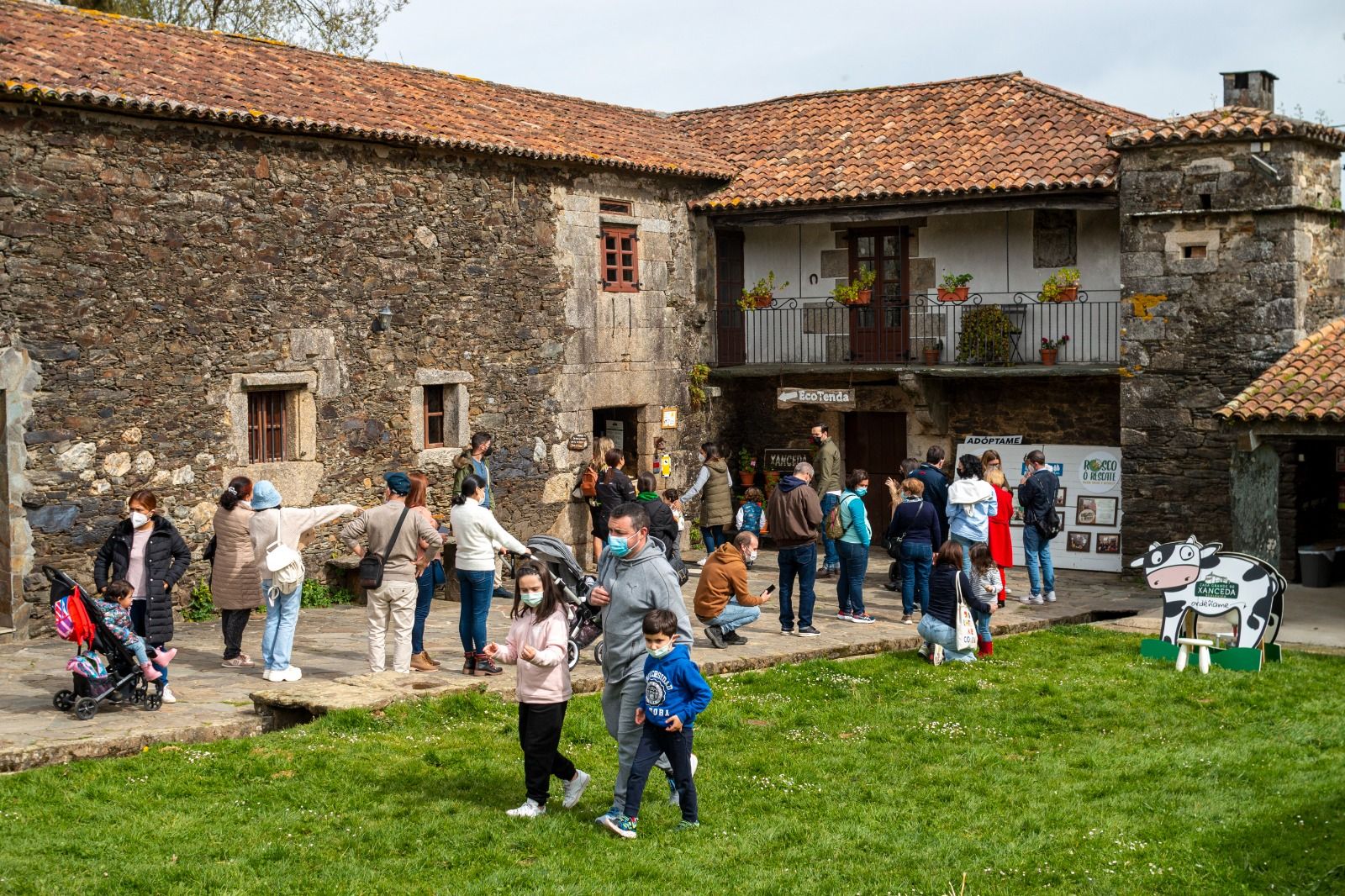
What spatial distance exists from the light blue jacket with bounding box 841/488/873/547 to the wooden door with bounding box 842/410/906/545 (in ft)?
22.1

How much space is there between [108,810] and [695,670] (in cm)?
332

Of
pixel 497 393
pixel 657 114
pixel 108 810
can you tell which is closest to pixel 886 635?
pixel 497 393

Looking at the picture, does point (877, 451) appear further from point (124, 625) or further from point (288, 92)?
point (124, 625)

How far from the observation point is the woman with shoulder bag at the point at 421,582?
1145 centimetres

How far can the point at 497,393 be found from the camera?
58.6ft

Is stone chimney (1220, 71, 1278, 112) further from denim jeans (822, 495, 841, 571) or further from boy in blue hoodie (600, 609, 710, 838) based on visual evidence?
boy in blue hoodie (600, 609, 710, 838)

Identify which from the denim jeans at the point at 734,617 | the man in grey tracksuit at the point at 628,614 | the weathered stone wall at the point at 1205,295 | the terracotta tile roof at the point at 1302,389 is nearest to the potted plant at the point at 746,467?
the weathered stone wall at the point at 1205,295

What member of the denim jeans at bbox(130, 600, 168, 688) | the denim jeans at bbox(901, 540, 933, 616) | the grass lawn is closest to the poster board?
the denim jeans at bbox(901, 540, 933, 616)

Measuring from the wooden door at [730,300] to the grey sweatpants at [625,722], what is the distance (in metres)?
13.5

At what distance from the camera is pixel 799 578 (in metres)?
13.6

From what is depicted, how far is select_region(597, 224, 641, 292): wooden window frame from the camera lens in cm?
1917

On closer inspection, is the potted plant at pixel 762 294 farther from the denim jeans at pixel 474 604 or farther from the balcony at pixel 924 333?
the denim jeans at pixel 474 604

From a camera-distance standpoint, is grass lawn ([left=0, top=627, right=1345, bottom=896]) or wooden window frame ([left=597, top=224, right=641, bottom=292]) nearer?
grass lawn ([left=0, top=627, right=1345, bottom=896])

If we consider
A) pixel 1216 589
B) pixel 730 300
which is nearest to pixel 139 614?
pixel 1216 589
